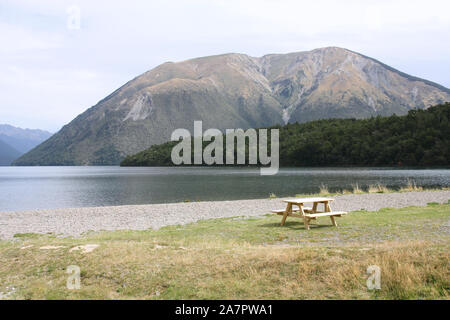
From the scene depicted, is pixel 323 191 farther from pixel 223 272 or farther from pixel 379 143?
pixel 379 143

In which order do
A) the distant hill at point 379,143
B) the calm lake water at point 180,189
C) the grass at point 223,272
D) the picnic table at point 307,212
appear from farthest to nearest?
the distant hill at point 379,143 → the calm lake water at point 180,189 → the picnic table at point 307,212 → the grass at point 223,272

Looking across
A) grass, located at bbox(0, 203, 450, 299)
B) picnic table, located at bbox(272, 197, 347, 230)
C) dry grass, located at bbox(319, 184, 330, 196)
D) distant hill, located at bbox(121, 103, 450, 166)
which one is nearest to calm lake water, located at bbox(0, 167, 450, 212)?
dry grass, located at bbox(319, 184, 330, 196)

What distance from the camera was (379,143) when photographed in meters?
118

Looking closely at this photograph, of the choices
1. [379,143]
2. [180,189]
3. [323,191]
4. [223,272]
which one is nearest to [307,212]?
[223,272]

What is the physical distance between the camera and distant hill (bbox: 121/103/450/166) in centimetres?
10338

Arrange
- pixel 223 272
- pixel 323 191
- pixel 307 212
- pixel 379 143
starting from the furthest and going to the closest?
pixel 379 143 < pixel 323 191 < pixel 307 212 < pixel 223 272

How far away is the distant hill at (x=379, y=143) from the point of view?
103 metres

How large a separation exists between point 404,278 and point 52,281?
252 inches

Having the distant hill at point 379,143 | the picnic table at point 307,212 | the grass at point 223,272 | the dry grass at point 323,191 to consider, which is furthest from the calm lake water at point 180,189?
the distant hill at point 379,143

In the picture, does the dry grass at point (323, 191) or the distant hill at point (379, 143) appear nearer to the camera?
the dry grass at point (323, 191)

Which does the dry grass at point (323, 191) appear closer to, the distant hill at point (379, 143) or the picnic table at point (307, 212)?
the picnic table at point (307, 212)

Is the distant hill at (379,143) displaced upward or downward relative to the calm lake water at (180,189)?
upward

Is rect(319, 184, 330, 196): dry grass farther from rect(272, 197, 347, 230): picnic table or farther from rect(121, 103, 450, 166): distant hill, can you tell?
rect(121, 103, 450, 166): distant hill
